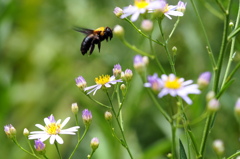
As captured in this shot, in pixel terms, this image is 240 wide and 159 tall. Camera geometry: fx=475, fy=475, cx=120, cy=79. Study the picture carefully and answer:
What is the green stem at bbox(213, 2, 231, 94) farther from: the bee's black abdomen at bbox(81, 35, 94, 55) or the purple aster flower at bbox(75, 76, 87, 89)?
the bee's black abdomen at bbox(81, 35, 94, 55)

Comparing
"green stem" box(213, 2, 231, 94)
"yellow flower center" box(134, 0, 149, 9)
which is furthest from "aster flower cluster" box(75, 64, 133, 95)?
"green stem" box(213, 2, 231, 94)

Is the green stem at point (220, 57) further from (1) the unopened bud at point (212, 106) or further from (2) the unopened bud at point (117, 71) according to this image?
(2) the unopened bud at point (117, 71)

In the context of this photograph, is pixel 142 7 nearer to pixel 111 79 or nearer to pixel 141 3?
pixel 141 3

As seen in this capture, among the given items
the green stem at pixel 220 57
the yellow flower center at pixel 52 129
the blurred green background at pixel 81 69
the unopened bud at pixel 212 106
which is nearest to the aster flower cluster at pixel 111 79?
the yellow flower center at pixel 52 129

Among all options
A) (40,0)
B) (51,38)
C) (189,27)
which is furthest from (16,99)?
(189,27)

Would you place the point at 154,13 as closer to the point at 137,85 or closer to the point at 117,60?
the point at 137,85

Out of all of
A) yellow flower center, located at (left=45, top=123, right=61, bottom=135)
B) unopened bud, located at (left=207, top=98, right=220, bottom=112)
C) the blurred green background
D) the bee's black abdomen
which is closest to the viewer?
unopened bud, located at (left=207, top=98, right=220, bottom=112)

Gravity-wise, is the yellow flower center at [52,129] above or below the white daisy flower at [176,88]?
above

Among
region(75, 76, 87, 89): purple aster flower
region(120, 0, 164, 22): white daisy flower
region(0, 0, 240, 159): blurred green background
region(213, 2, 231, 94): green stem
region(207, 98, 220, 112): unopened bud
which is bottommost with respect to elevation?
region(207, 98, 220, 112): unopened bud
